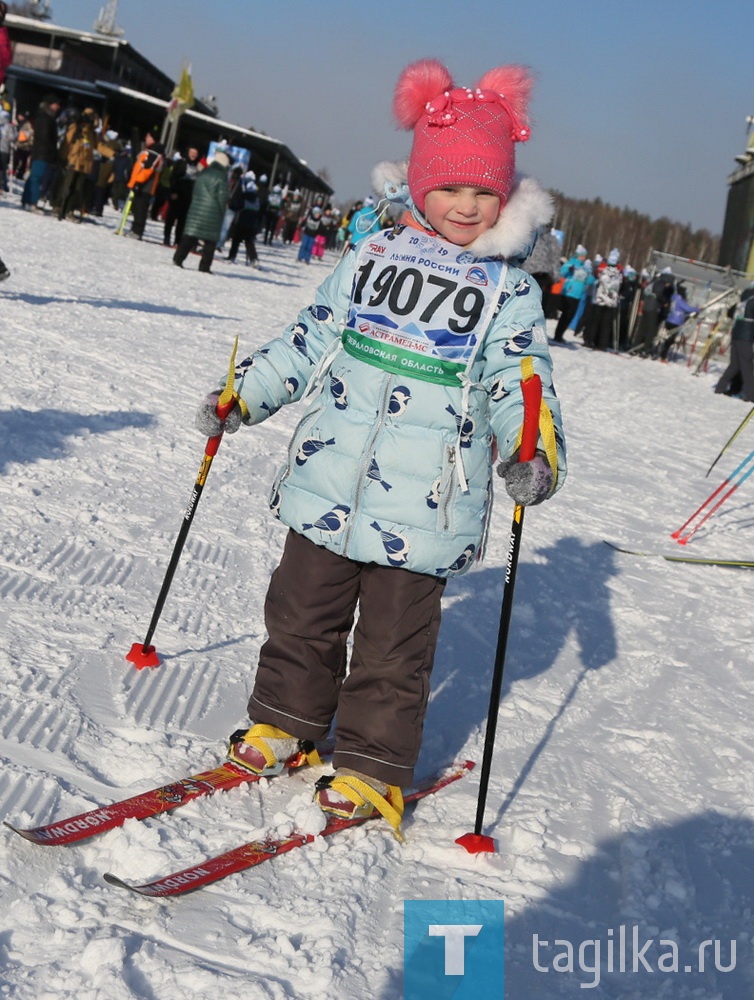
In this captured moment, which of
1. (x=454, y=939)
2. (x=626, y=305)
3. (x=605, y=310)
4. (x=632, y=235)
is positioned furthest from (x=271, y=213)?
(x=632, y=235)

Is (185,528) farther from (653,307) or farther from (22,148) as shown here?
(22,148)

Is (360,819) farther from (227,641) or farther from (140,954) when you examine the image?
(227,641)

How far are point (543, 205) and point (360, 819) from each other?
4.95ft

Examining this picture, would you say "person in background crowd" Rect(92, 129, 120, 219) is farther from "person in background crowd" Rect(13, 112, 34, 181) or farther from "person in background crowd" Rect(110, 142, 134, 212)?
"person in background crowd" Rect(13, 112, 34, 181)

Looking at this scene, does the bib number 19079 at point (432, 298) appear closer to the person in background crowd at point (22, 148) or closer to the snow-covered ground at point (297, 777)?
the snow-covered ground at point (297, 777)

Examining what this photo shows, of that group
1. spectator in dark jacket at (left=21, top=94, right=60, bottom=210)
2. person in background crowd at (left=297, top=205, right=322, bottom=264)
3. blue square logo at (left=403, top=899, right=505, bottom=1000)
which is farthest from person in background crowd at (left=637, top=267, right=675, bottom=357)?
blue square logo at (left=403, top=899, right=505, bottom=1000)

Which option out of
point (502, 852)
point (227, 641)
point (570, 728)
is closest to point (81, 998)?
point (502, 852)

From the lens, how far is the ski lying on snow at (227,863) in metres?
2.06

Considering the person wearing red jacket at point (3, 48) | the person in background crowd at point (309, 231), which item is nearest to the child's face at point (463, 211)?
the person wearing red jacket at point (3, 48)

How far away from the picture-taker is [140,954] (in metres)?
1.90

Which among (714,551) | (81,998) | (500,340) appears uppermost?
(500,340)

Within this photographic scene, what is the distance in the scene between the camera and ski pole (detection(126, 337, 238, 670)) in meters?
2.70

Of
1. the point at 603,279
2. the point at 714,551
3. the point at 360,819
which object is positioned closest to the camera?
the point at 360,819

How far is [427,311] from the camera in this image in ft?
8.42
